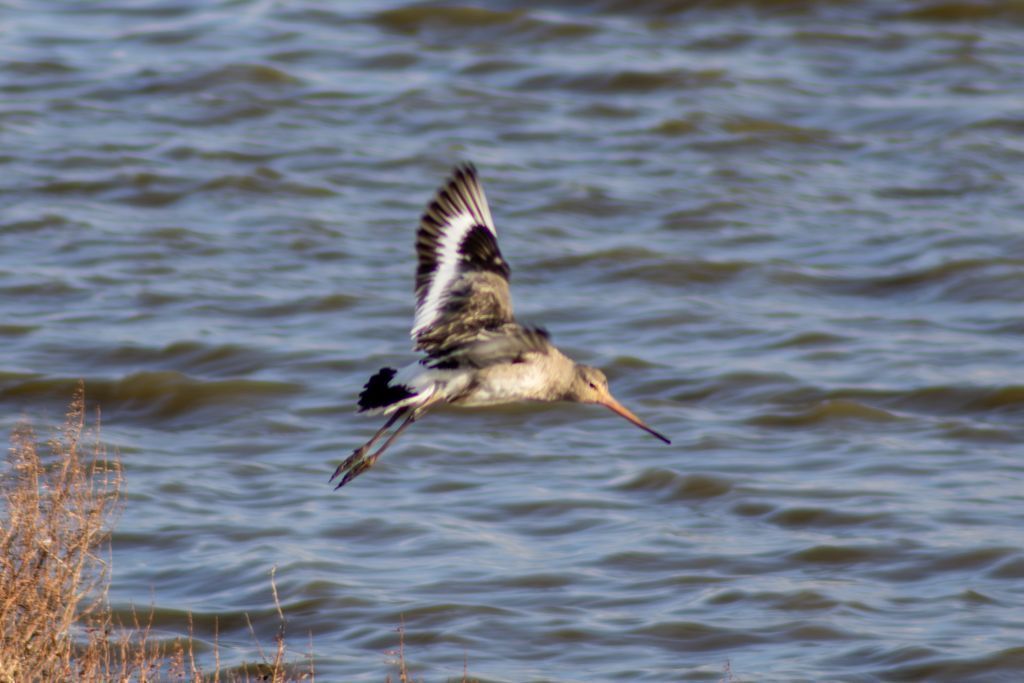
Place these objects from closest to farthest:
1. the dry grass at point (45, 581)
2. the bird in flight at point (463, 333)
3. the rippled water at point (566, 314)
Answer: the dry grass at point (45, 581), the bird in flight at point (463, 333), the rippled water at point (566, 314)

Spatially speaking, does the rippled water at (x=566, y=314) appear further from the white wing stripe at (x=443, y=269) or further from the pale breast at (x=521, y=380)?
the white wing stripe at (x=443, y=269)

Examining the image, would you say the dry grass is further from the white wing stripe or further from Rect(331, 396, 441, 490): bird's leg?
the white wing stripe

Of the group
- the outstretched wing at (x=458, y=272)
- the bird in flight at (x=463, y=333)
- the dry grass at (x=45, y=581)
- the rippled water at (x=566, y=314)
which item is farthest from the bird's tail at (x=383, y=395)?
the rippled water at (x=566, y=314)

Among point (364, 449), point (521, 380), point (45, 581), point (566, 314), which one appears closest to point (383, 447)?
point (364, 449)

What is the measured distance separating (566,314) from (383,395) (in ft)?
17.7

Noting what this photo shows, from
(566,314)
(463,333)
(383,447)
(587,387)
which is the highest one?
(463,333)

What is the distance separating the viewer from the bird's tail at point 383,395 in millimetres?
6012

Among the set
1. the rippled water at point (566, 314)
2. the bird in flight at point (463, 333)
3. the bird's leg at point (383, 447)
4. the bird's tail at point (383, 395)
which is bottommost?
the rippled water at point (566, 314)

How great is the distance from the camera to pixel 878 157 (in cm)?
1405

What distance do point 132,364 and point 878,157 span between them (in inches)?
257

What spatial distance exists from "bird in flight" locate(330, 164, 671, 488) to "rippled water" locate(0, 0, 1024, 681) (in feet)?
4.53

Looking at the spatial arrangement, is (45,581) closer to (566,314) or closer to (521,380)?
(521,380)

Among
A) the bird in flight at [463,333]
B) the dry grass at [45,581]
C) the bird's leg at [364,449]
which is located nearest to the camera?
the dry grass at [45,581]

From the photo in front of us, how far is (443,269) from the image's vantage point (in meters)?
6.16
